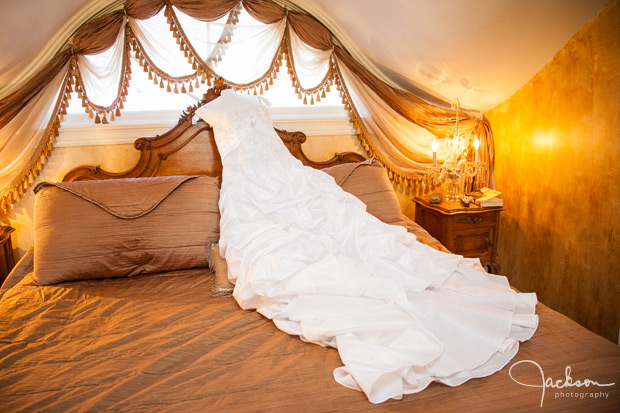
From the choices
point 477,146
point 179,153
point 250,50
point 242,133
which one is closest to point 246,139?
point 242,133

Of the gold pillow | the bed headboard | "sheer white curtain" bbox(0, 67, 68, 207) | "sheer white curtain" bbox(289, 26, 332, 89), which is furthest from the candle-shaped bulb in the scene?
"sheer white curtain" bbox(0, 67, 68, 207)

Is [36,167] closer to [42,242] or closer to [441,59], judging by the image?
[42,242]

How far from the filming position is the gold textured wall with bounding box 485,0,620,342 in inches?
71.1

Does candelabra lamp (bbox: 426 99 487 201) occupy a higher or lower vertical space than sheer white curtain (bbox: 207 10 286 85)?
lower

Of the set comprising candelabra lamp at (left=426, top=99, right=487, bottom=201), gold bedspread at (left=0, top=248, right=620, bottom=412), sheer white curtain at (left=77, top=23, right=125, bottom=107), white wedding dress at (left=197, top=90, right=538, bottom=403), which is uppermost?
sheer white curtain at (left=77, top=23, right=125, bottom=107)

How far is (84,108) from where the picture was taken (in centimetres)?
223

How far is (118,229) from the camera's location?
158cm

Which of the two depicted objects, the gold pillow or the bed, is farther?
the gold pillow

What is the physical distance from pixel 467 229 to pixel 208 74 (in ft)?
6.00

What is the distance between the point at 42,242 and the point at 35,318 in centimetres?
41

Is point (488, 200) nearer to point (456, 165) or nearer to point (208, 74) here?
point (456, 165)

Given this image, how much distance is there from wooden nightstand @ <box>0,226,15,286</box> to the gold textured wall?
9.92 ft

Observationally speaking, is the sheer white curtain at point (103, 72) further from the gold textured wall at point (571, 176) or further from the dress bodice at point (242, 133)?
the gold textured wall at point (571, 176)

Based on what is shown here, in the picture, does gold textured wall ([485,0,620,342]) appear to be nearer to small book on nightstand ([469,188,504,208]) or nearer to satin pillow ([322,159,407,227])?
small book on nightstand ([469,188,504,208])
